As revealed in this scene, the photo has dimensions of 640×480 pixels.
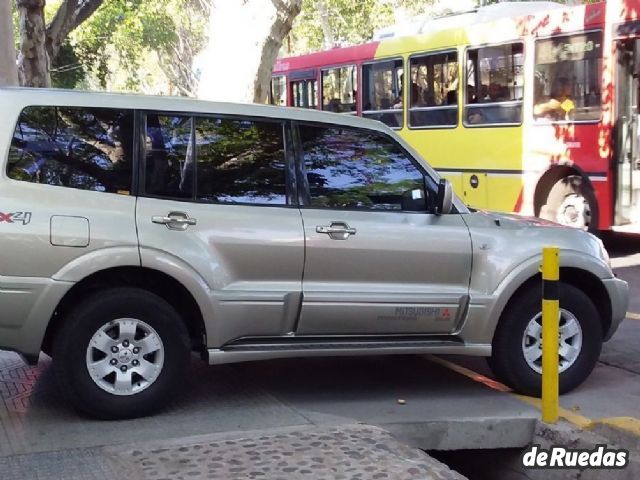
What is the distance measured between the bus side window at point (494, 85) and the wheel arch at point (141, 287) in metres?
8.08

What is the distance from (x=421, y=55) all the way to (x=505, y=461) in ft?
31.0

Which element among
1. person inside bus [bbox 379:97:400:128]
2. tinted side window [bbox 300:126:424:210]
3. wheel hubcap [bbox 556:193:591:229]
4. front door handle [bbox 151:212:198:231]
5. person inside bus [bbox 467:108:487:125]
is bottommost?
wheel hubcap [bbox 556:193:591:229]

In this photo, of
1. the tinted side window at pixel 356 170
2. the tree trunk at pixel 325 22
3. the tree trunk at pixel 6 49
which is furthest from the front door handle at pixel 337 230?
the tree trunk at pixel 325 22

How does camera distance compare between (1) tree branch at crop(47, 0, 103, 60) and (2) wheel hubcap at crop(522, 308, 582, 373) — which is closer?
(2) wheel hubcap at crop(522, 308, 582, 373)

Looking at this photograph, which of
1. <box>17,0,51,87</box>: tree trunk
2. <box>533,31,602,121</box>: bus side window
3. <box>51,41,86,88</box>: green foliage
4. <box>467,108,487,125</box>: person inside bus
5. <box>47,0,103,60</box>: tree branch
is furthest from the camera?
<box>51,41,86,88</box>: green foliage

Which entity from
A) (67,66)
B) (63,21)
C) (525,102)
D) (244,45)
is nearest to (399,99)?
(525,102)

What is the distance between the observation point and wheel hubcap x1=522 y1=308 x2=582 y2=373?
5562 mm

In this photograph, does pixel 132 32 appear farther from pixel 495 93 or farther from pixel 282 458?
pixel 282 458

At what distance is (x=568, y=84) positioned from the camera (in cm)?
1143

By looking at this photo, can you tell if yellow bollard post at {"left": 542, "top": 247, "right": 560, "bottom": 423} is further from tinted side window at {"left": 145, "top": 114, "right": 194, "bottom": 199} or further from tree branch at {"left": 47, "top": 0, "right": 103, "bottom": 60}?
tree branch at {"left": 47, "top": 0, "right": 103, "bottom": 60}

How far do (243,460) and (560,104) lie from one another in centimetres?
870

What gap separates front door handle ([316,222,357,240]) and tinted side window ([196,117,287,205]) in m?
0.28

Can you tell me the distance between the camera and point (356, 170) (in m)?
5.44

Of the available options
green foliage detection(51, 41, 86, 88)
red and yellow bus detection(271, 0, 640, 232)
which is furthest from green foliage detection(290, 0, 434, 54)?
red and yellow bus detection(271, 0, 640, 232)
